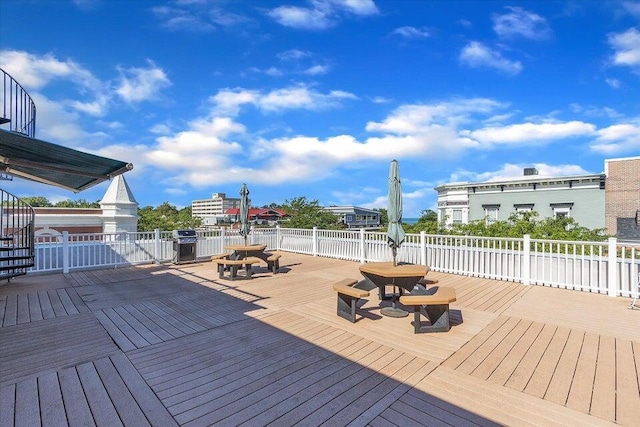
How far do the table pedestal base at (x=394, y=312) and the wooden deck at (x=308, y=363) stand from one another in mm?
123

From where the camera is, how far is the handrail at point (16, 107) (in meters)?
5.58

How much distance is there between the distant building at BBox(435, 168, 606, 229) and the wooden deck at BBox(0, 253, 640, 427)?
1215 cm

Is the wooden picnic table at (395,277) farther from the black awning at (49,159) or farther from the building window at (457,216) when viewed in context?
the building window at (457,216)

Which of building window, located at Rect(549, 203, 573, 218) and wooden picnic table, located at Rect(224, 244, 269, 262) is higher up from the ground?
building window, located at Rect(549, 203, 573, 218)

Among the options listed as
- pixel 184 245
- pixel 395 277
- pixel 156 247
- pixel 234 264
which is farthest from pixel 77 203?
pixel 395 277

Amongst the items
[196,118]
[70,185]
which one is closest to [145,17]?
[70,185]

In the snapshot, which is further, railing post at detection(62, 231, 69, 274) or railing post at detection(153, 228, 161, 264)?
railing post at detection(153, 228, 161, 264)

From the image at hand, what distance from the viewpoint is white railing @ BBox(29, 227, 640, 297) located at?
5.75m

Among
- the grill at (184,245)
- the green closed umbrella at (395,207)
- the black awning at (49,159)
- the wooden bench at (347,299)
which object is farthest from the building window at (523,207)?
the black awning at (49,159)

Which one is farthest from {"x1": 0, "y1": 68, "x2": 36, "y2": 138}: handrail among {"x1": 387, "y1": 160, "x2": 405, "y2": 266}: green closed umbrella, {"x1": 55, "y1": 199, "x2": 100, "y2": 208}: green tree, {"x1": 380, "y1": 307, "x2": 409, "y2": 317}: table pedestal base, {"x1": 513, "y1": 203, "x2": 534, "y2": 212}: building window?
{"x1": 55, "y1": 199, "x2": 100, "y2": 208}: green tree

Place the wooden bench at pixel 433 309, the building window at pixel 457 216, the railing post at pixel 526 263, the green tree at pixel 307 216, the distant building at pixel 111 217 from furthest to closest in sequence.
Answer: the green tree at pixel 307 216 → the building window at pixel 457 216 → the distant building at pixel 111 217 → the railing post at pixel 526 263 → the wooden bench at pixel 433 309

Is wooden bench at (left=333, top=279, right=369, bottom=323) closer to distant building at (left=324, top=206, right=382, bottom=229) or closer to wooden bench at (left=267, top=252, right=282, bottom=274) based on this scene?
wooden bench at (left=267, top=252, right=282, bottom=274)

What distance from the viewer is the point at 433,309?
3912mm

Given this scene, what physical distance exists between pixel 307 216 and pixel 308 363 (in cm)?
2112
